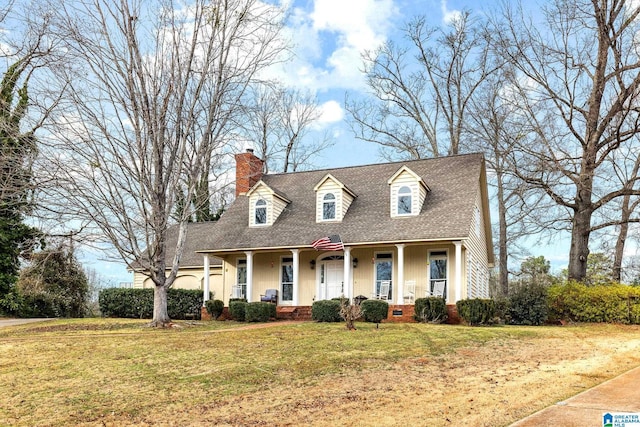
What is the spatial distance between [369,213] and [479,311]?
6418 mm

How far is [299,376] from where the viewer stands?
9.10 m

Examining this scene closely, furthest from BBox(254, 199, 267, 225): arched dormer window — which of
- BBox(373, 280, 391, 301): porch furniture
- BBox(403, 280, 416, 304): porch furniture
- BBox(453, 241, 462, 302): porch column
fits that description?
BBox(453, 241, 462, 302): porch column

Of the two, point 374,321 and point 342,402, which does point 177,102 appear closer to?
point 374,321

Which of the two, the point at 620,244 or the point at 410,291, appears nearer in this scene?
the point at 410,291

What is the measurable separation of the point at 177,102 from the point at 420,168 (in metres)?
10.9

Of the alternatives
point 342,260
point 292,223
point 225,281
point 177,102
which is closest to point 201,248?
point 225,281

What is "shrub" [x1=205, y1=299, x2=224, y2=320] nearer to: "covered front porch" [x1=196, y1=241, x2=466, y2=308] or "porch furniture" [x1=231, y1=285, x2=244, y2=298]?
"covered front porch" [x1=196, y1=241, x2=466, y2=308]

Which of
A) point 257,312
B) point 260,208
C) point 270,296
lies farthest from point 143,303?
point 257,312

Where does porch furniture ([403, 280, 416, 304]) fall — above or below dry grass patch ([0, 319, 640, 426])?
above

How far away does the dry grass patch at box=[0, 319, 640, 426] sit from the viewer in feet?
23.1

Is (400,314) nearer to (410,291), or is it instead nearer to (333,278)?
(410,291)

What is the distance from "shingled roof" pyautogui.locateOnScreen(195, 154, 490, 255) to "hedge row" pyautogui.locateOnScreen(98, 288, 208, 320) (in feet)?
7.42

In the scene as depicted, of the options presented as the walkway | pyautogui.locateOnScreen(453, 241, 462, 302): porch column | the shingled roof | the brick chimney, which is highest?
the brick chimney

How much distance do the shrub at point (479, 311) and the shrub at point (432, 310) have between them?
2.84ft
